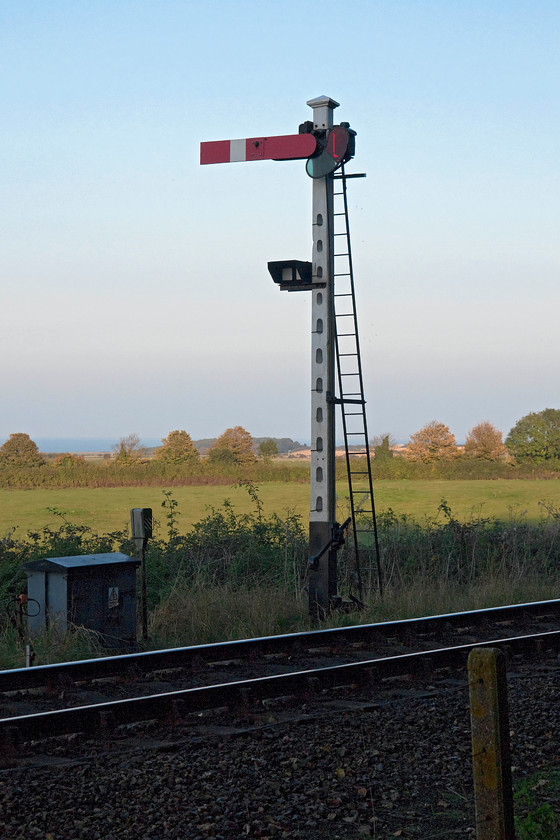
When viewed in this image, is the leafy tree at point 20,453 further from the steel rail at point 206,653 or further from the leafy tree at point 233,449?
the steel rail at point 206,653

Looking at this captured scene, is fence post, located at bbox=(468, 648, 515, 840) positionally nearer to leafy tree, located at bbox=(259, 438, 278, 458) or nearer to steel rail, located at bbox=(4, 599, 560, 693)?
steel rail, located at bbox=(4, 599, 560, 693)

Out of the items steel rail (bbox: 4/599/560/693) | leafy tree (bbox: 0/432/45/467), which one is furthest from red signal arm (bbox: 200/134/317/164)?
leafy tree (bbox: 0/432/45/467)

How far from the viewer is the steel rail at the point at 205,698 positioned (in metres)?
5.82

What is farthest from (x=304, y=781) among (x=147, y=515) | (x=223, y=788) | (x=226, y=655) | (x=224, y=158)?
(x=224, y=158)

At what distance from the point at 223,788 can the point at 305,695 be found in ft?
5.52

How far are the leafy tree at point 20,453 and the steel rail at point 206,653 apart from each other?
31.7m

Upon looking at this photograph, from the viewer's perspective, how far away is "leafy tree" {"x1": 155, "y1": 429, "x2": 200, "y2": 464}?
3916 centimetres

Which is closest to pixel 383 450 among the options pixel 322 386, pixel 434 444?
pixel 434 444

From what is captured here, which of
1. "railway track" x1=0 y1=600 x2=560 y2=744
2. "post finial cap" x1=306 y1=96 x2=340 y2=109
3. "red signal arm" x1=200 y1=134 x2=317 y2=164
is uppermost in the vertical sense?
"post finial cap" x1=306 y1=96 x2=340 y2=109

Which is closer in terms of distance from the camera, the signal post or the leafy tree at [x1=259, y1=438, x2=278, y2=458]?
the signal post

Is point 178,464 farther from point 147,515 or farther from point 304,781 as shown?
point 304,781

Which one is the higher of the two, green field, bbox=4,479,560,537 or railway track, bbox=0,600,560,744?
green field, bbox=4,479,560,537

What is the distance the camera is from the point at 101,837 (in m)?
4.78

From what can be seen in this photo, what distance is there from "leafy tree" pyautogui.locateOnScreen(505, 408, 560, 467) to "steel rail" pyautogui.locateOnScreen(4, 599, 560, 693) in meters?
33.6
